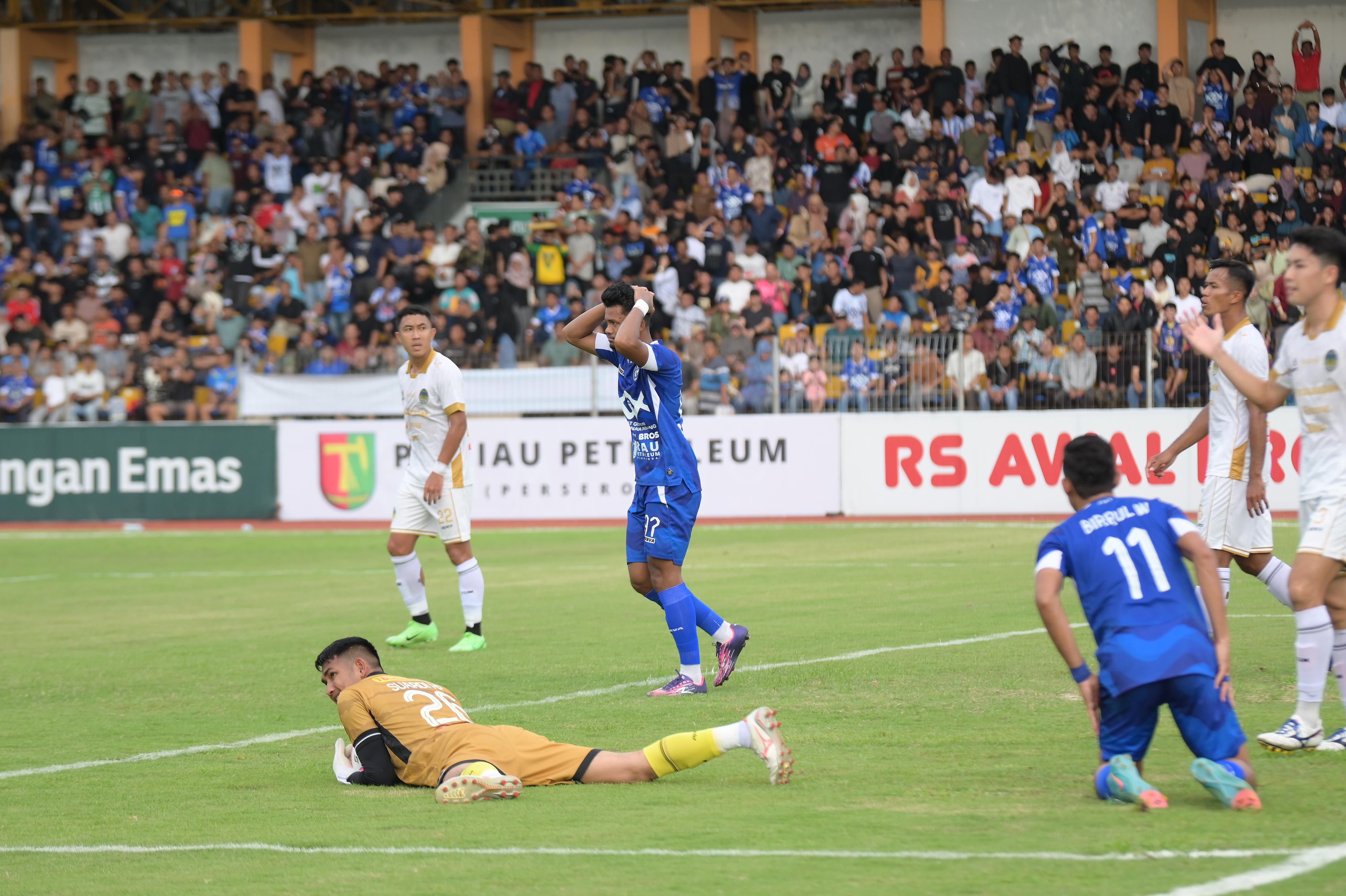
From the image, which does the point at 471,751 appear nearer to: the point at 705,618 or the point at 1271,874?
the point at 705,618

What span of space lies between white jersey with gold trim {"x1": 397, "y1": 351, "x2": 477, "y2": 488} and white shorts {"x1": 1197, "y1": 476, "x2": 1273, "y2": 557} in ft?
18.1

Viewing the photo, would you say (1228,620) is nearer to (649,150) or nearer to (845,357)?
(845,357)

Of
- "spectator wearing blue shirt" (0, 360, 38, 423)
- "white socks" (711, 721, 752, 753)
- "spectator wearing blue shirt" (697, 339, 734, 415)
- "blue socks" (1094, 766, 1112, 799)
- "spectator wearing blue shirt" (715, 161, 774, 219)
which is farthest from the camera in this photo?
"spectator wearing blue shirt" (715, 161, 774, 219)

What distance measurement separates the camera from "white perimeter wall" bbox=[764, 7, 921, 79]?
112 ft

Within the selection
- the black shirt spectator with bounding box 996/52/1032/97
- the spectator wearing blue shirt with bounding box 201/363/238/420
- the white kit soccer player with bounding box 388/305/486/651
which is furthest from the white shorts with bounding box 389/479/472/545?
the black shirt spectator with bounding box 996/52/1032/97

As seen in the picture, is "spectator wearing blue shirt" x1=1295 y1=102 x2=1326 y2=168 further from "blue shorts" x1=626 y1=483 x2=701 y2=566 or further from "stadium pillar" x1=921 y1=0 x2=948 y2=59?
"blue shorts" x1=626 y1=483 x2=701 y2=566

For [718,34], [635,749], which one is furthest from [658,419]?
[718,34]

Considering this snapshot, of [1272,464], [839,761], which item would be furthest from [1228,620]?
[1272,464]

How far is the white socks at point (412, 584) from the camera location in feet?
40.3

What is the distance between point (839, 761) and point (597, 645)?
469 cm

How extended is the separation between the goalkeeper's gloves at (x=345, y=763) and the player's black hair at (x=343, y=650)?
0.36 metres

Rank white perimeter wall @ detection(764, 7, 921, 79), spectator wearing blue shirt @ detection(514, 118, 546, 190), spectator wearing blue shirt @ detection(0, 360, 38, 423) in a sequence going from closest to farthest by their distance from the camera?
spectator wearing blue shirt @ detection(0, 360, 38, 423) < spectator wearing blue shirt @ detection(514, 118, 546, 190) < white perimeter wall @ detection(764, 7, 921, 79)

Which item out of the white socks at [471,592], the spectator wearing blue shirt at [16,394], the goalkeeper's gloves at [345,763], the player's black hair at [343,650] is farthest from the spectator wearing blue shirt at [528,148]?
the goalkeeper's gloves at [345,763]

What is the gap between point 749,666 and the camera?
10.2m
